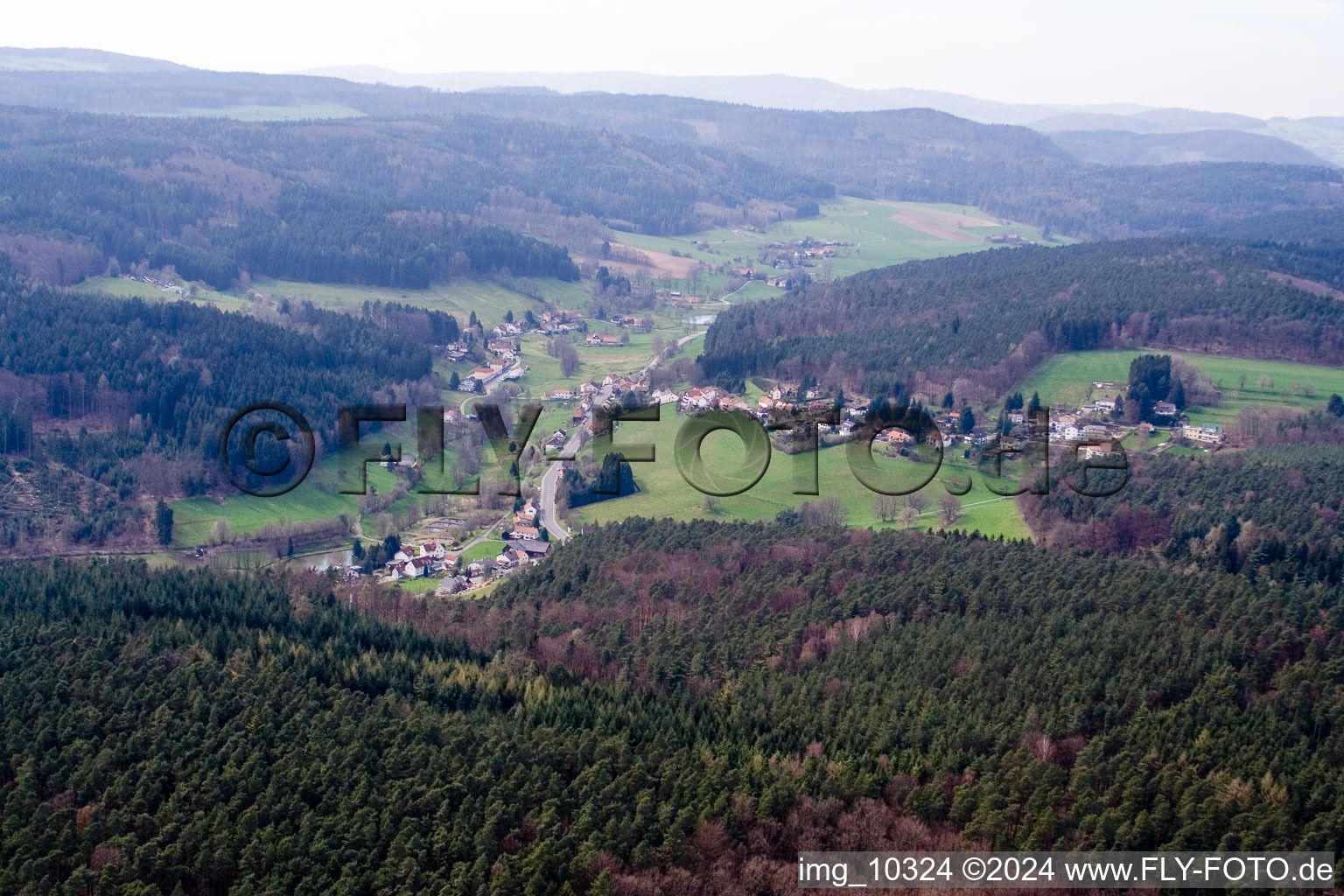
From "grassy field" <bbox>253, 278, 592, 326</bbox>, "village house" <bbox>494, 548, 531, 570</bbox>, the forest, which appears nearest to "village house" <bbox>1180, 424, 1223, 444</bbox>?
"village house" <bbox>494, 548, 531, 570</bbox>

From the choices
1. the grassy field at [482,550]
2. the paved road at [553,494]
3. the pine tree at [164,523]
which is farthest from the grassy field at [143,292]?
the grassy field at [482,550]

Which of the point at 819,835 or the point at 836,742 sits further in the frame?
the point at 836,742

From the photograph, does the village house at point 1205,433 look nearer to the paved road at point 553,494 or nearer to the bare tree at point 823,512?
the bare tree at point 823,512

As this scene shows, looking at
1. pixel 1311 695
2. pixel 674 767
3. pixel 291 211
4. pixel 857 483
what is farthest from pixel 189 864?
pixel 291 211

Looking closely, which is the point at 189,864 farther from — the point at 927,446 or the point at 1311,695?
the point at 927,446

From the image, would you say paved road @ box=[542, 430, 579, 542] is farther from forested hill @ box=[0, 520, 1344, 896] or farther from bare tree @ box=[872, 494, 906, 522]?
forested hill @ box=[0, 520, 1344, 896]

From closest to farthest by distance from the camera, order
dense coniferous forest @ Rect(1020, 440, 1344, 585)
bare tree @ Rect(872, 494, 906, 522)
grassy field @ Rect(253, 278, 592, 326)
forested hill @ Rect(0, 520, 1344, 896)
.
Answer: forested hill @ Rect(0, 520, 1344, 896) < dense coniferous forest @ Rect(1020, 440, 1344, 585) < bare tree @ Rect(872, 494, 906, 522) < grassy field @ Rect(253, 278, 592, 326)
